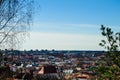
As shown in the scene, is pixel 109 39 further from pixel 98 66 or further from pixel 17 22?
pixel 17 22

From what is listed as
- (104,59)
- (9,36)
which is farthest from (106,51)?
Result: (9,36)

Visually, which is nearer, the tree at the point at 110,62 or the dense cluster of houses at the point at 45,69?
the tree at the point at 110,62

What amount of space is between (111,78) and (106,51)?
0.41m

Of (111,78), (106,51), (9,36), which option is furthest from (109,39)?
(9,36)

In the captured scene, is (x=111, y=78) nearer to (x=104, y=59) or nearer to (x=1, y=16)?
(x=104, y=59)

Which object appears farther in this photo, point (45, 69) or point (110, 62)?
point (45, 69)

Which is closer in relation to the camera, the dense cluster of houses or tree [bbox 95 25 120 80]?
tree [bbox 95 25 120 80]

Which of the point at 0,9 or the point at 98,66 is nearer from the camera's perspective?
the point at 98,66

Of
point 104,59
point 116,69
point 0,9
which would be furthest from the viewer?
point 0,9

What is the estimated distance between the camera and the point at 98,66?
4957mm

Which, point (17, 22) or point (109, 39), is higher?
point (17, 22)

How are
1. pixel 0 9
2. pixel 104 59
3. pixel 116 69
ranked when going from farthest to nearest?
pixel 0 9 < pixel 104 59 < pixel 116 69

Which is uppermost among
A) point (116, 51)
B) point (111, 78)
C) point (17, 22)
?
point (17, 22)

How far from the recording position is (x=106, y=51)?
195 inches
